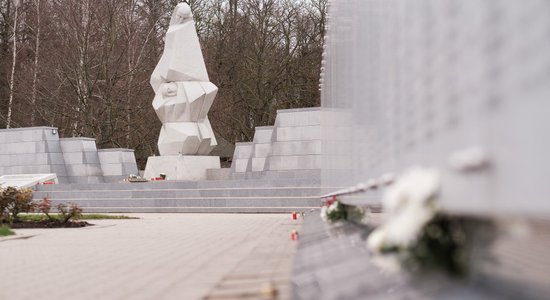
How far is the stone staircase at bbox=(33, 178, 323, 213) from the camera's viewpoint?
21.0 metres

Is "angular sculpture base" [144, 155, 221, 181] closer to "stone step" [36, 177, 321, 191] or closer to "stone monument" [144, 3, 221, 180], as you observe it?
"stone monument" [144, 3, 221, 180]

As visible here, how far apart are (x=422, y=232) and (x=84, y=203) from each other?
73.8 feet

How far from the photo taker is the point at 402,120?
3.70m

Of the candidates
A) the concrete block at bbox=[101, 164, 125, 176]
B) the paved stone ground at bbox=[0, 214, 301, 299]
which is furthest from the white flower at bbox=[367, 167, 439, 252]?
the concrete block at bbox=[101, 164, 125, 176]

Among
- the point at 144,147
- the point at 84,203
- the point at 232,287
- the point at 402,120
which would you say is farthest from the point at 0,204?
Result: the point at 144,147

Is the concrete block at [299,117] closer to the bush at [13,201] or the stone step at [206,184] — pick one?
the stone step at [206,184]

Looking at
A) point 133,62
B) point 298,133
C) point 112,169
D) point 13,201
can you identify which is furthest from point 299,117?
point 133,62

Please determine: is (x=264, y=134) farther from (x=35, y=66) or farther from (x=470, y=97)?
(x=470, y=97)

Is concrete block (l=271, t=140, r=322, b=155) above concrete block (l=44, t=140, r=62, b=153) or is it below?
below

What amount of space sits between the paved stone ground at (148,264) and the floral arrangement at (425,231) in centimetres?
186

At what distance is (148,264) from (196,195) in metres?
14.7

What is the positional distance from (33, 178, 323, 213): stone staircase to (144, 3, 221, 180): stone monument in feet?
7.24

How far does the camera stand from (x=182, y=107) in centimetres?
2619

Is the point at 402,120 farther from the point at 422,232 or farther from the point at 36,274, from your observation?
the point at 36,274
